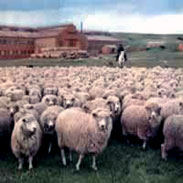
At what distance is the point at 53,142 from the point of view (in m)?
7.97

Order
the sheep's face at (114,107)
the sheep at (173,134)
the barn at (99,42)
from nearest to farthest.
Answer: the sheep at (173,134) < the sheep's face at (114,107) < the barn at (99,42)


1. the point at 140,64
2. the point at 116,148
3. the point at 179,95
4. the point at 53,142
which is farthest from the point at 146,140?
the point at 140,64

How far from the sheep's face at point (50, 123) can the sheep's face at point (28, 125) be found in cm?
65

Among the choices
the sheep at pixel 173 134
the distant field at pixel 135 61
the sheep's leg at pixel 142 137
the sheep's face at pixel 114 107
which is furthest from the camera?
the distant field at pixel 135 61

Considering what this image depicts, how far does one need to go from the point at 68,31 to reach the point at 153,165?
25.3 m

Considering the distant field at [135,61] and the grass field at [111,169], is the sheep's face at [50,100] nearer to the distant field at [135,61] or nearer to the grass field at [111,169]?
the grass field at [111,169]

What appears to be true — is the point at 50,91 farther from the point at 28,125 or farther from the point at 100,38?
the point at 100,38

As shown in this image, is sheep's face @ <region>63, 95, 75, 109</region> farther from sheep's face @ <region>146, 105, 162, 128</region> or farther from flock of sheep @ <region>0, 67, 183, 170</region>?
sheep's face @ <region>146, 105, 162, 128</region>

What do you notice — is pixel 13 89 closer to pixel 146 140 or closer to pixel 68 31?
pixel 146 140

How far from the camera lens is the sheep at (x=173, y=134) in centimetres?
705

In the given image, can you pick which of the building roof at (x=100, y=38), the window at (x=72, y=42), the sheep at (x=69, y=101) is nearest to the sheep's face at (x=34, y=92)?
the sheep at (x=69, y=101)

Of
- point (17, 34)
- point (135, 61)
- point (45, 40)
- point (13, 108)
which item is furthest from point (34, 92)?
point (45, 40)

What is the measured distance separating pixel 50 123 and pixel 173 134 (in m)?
2.41

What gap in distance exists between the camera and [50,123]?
7.41 meters
